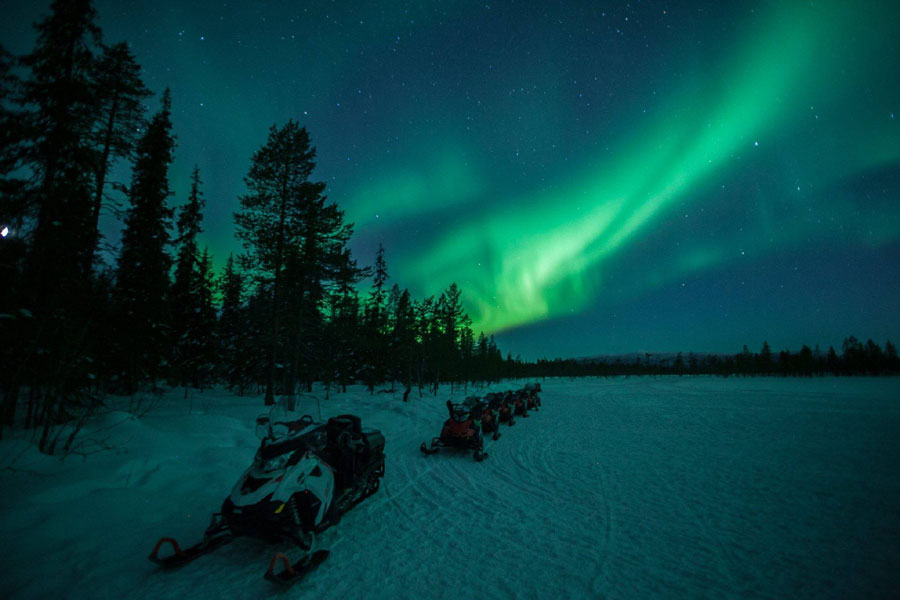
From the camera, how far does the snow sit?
3756mm

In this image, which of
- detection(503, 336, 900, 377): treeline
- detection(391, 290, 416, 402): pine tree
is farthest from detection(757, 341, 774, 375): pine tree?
detection(391, 290, 416, 402): pine tree

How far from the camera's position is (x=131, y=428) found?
24.1 ft

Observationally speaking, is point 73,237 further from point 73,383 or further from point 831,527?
point 831,527

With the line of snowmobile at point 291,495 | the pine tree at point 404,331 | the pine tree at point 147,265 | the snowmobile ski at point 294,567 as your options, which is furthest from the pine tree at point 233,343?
the snowmobile ski at point 294,567

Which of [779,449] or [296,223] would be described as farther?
[296,223]

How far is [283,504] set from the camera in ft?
13.0

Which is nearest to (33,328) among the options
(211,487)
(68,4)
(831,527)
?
(211,487)

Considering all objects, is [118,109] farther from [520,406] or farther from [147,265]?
[520,406]

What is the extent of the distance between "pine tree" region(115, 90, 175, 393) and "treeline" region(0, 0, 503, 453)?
64 millimetres

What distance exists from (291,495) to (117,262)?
12632 millimetres

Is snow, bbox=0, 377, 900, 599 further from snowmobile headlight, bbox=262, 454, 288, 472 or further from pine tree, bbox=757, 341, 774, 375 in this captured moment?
pine tree, bbox=757, 341, 774, 375

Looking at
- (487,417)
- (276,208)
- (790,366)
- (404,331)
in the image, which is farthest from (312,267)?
(790,366)

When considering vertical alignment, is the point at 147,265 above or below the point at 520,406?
above

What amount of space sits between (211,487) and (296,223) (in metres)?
12.6
